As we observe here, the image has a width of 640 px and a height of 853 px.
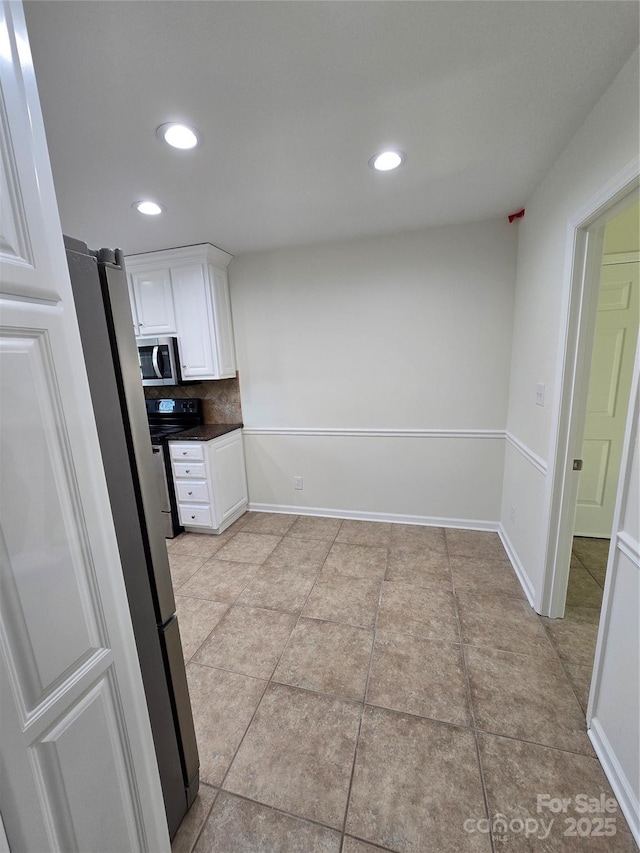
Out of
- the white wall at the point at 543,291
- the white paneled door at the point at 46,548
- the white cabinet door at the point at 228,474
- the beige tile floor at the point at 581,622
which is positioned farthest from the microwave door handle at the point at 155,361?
the beige tile floor at the point at 581,622

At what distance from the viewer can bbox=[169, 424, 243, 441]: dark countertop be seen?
2.82m

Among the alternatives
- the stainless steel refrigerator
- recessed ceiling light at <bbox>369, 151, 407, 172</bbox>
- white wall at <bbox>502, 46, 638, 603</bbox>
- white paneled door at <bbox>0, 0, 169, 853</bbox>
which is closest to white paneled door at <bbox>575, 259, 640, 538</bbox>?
white wall at <bbox>502, 46, 638, 603</bbox>

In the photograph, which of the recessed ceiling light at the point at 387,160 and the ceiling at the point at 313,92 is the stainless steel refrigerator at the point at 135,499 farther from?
the recessed ceiling light at the point at 387,160

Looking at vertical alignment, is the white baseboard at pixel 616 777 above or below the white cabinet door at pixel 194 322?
below

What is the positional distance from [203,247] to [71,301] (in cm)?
241

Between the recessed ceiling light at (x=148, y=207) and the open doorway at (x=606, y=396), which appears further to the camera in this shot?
the open doorway at (x=606, y=396)

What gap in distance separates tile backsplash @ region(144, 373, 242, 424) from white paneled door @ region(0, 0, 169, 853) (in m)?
2.64

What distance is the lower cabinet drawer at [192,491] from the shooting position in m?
2.92

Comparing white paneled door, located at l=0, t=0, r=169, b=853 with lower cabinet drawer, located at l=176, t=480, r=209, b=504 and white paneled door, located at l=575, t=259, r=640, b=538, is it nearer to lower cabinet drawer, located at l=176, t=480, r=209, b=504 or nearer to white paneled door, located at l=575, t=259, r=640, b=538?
lower cabinet drawer, located at l=176, t=480, r=209, b=504

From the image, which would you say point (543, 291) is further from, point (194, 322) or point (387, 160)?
point (194, 322)

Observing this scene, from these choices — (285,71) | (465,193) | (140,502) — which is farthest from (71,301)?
(465,193)

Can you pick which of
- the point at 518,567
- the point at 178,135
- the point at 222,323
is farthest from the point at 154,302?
the point at 518,567

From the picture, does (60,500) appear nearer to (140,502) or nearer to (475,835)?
(140,502)

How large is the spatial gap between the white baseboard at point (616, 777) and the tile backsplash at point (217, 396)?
3.06 m
